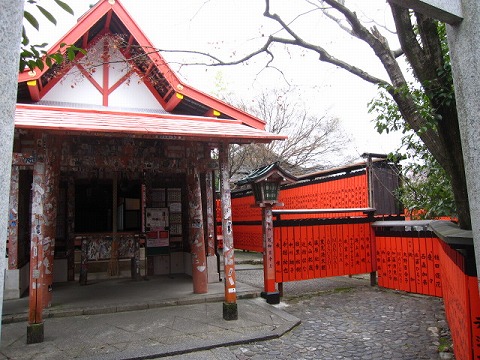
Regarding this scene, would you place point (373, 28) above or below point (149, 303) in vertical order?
above

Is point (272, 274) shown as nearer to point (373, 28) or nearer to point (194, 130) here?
point (194, 130)

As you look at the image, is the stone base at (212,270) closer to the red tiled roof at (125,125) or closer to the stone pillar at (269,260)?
the stone pillar at (269,260)

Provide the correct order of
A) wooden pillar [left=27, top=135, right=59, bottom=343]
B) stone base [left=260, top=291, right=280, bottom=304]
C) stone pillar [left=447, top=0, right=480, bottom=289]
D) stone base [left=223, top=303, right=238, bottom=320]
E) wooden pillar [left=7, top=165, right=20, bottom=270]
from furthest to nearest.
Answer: wooden pillar [left=7, top=165, right=20, bottom=270] → stone base [left=260, top=291, right=280, bottom=304] → stone base [left=223, top=303, right=238, bottom=320] → wooden pillar [left=27, top=135, right=59, bottom=343] → stone pillar [left=447, top=0, right=480, bottom=289]

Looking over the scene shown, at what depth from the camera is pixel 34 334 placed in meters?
5.36

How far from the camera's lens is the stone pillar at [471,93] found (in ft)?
8.77

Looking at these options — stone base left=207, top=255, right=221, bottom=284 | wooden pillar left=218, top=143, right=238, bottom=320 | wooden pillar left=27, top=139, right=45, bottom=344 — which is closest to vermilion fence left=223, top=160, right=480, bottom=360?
wooden pillar left=218, top=143, right=238, bottom=320

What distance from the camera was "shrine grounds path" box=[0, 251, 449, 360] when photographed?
507cm

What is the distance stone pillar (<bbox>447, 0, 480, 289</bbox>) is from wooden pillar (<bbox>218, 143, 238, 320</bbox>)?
432 cm

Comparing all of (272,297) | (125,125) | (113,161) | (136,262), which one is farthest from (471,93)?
(136,262)

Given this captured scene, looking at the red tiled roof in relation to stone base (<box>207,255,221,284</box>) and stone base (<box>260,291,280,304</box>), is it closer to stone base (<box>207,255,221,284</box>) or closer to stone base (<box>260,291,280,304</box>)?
stone base (<box>260,291,280,304</box>)

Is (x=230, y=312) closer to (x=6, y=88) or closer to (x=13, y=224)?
(x=13, y=224)

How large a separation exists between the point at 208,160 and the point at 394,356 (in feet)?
14.9

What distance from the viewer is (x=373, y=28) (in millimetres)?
5594

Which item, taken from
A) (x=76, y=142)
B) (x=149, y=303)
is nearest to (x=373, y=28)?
(x=76, y=142)
